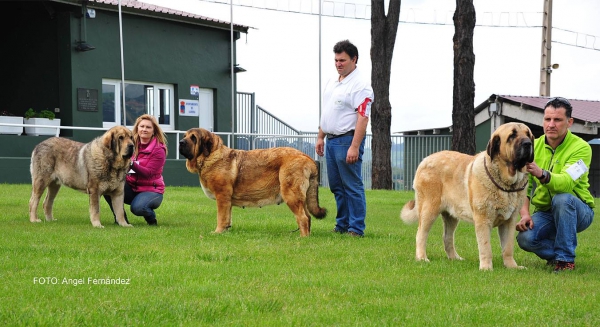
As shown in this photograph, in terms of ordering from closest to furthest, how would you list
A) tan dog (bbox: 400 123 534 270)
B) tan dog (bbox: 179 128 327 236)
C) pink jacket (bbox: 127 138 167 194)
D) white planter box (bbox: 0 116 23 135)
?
tan dog (bbox: 400 123 534 270), tan dog (bbox: 179 128 327 236), pink jacket (bbox: 127 138 167 194), white planter box (bbox: 0 116 23 135)

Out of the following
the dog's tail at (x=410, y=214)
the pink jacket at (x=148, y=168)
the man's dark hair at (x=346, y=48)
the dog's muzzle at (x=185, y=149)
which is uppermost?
the man's dark hair at (x=346, y=48)

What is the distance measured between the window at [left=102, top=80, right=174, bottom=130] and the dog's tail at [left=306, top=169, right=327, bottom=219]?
51.0 feet

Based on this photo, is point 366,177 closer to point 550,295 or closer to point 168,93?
point 168,93

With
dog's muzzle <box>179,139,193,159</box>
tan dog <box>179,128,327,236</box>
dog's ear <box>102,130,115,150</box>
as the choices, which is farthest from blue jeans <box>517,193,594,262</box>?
dog's ear <box>102,130,115,150</box>

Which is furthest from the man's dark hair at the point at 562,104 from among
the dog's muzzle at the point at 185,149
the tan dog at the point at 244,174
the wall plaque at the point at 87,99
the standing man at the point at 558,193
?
the wall plaque at the point at 87,99

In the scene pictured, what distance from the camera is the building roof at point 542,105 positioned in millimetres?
23673

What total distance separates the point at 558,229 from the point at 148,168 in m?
5.66

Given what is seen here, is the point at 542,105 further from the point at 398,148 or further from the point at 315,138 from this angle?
the point at 315,138

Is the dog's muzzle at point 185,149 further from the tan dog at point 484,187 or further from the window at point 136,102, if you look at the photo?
the window at point 136,102

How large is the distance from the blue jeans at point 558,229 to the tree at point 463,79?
39.1 ft

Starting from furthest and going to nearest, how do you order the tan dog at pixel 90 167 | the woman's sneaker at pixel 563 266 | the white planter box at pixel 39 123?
the white planter box at pixel 39 123, the tan dog at pixel 90 167, the woman's sneaker at pixel 563 266

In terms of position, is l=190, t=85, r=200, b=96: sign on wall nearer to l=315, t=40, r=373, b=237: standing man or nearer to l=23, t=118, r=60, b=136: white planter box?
l=23, t=118, r=60, b=136: white planter box

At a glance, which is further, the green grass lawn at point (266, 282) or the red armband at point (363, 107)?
the red armband at point (363, 107)

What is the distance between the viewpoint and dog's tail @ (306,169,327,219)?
8.84 meters
